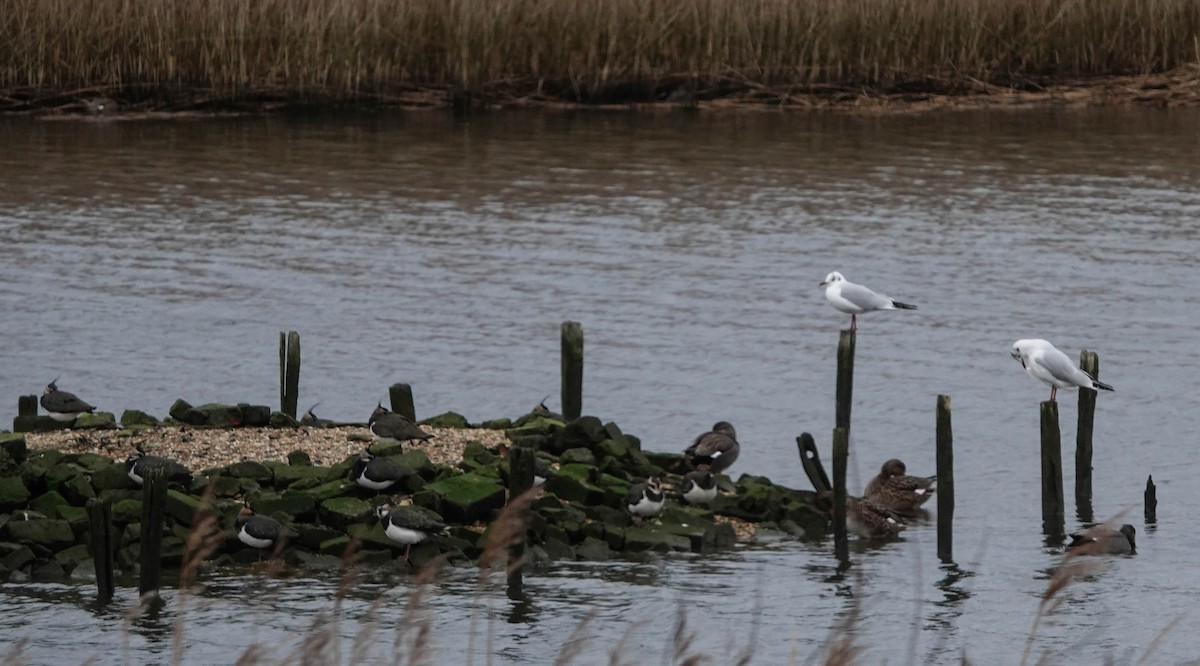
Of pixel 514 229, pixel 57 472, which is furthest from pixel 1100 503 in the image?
pixel 514 229

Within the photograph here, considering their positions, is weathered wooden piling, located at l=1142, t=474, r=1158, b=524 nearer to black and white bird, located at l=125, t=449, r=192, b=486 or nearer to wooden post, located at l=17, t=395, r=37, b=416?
black and white bird, located at l=125, t=449, r=192, b=486

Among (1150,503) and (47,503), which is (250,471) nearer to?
(47,503)

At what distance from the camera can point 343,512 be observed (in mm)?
13922

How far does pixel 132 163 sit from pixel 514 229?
859cm

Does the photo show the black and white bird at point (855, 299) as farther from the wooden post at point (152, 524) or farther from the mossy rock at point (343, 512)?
the wooden post at point (152, 524)

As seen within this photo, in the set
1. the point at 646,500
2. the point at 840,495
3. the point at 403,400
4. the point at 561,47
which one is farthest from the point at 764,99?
the point at 840,495

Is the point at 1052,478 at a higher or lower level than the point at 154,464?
lower

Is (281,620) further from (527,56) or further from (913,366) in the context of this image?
(527,56)

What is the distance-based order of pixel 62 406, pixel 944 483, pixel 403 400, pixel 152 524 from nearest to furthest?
1. pixel 152 524
2. pixel 944 483
3. pixel 62 406
4. pixel 403 400

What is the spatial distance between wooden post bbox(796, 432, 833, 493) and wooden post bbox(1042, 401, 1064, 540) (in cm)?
175

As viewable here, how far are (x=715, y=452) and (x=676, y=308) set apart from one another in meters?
8.25

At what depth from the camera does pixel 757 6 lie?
129 feet

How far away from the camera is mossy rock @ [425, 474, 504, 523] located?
556 inches

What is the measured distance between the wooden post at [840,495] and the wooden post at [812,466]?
1.22 m
